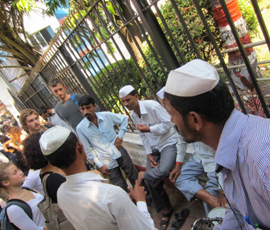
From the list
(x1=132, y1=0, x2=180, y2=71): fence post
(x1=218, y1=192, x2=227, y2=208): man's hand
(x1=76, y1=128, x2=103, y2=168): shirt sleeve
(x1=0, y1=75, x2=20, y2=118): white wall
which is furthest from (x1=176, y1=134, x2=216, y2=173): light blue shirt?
(x1=0, y1=75, x2=20, y2=118): white wall

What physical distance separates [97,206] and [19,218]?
0.98 meters

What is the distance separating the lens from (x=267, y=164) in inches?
30.4

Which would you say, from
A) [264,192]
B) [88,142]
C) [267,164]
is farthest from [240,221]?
[88,142]

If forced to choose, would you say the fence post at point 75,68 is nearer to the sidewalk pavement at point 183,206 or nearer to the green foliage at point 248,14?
the sidewalk pavement at point 183,206

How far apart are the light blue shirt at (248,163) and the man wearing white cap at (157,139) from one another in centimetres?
158

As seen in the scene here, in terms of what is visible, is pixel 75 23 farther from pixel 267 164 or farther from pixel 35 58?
pixel 35 58

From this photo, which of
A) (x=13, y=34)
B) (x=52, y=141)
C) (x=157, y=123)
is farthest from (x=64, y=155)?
(x=13, y=34)

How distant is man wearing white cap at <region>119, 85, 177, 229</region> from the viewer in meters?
2.59

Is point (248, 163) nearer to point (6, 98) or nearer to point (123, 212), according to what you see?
point (123, 212)

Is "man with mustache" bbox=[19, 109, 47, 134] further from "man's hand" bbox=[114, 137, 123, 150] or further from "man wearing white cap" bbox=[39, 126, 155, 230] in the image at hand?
"man wearing white cap" bbox=[39, 126, 155, 230]

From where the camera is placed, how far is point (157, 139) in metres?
2.75

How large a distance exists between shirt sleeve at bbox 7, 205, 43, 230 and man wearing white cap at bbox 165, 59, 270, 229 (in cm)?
159

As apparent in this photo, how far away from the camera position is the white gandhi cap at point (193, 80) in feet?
3.04

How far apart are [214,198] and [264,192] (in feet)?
4.51
